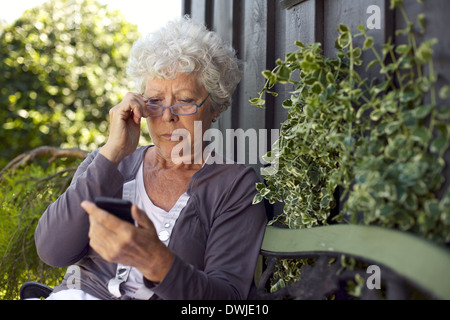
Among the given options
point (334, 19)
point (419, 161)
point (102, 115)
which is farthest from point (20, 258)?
point (102, 115)

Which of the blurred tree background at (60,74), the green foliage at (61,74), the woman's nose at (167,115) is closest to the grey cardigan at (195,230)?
the woman's nose at (167,115)

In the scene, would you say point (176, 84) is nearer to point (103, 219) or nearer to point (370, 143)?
point (103, 219)

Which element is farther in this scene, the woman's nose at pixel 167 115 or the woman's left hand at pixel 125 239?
the woman's nose at pixel 167 115

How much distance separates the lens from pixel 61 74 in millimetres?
6590

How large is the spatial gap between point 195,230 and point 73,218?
A: 44 centimetres

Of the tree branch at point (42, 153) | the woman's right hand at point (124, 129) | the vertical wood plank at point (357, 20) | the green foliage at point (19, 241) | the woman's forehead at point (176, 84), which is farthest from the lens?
the tree branch at point (42, 153)

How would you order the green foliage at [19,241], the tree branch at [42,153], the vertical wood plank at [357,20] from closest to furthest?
1. the vertical wood plank at [357,20]
2. the green foliage at [19,241]
3. the tree branch at [42,153]

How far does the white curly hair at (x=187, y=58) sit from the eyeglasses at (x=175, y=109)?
12cm

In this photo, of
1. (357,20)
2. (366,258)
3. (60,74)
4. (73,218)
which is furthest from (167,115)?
(60,74)

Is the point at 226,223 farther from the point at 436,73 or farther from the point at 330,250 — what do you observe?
the point at 436,73

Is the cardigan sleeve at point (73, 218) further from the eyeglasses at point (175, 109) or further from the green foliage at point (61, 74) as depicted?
the green foliage at point (61, 74)

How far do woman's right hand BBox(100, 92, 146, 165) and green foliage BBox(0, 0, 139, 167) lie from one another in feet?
15.4

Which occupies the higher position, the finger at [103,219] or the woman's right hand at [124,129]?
the woman's right hand at [124,129]

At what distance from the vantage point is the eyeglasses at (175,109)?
1.83m
